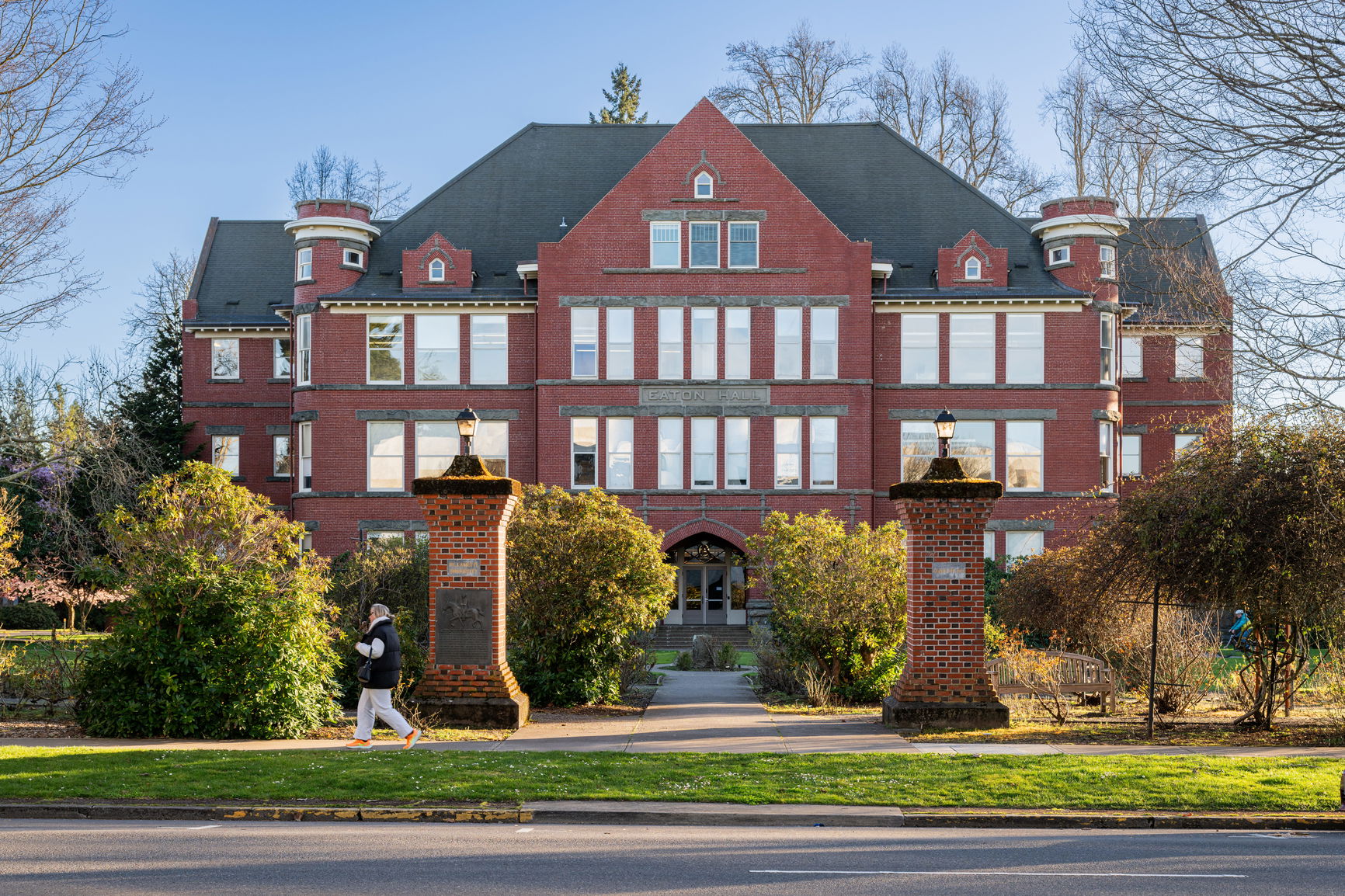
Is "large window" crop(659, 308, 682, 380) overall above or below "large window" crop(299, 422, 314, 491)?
above

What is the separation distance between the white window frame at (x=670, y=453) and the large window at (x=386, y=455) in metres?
8.42

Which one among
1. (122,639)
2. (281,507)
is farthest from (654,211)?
(122,639)

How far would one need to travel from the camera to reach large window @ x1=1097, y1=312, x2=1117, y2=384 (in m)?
40.0

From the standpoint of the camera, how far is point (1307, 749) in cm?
1480

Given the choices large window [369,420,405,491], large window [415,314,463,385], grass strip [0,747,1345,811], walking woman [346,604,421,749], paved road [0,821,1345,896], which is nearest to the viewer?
paved road [0,821,1345,896]

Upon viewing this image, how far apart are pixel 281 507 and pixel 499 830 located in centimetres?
3522

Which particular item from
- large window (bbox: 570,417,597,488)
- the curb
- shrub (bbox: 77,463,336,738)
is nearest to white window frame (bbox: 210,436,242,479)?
large window (bbox: 570,417,597,488)

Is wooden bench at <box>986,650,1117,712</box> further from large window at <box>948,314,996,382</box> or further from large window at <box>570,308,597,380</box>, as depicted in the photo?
large window at <box>570,308,597,380</box>

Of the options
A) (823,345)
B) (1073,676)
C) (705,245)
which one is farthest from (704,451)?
(1073,676)

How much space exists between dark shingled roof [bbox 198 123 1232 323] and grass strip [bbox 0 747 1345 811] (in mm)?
27881

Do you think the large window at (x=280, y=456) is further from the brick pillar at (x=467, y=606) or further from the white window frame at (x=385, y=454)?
the brick pillar at (x=467, y=606)

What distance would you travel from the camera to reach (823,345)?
127ft

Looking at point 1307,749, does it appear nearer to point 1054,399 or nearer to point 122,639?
point 122,639

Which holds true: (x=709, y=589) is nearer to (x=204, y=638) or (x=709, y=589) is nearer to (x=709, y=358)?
(x=709, y=358)
